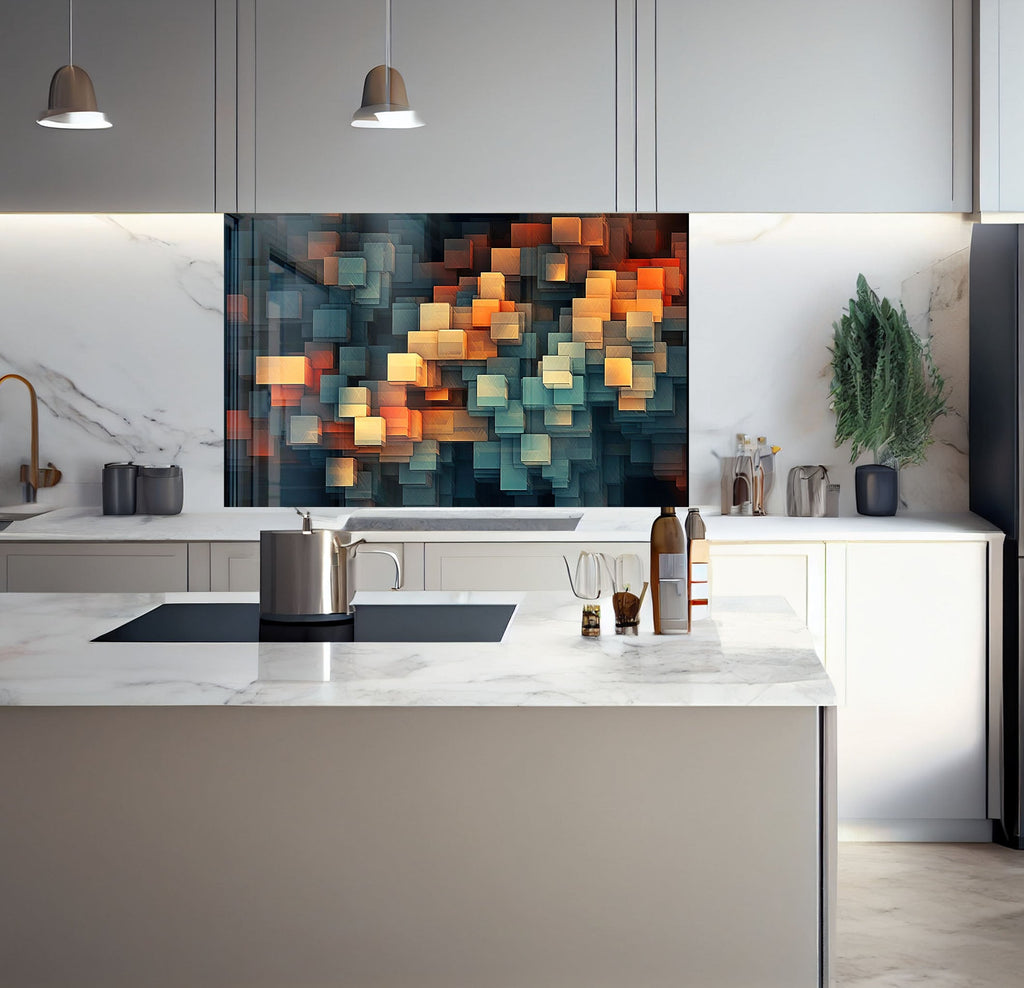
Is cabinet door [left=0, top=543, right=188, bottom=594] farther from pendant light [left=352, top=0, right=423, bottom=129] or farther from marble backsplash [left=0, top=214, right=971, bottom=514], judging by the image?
pendant light [left=352, top=0, right=423, bottom=129]

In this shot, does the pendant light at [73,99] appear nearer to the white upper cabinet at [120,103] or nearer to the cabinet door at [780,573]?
the white upper cabinet at [120,103]

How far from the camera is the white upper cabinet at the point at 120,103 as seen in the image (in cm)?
396

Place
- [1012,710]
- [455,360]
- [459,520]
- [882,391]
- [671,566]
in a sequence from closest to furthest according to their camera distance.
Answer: [671,566], [1012,710], [882,391], [459,520], [455,360]

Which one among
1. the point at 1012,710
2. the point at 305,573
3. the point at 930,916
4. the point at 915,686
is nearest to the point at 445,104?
the point at 305,573

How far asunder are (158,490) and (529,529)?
1328mm

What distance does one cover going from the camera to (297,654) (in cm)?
208

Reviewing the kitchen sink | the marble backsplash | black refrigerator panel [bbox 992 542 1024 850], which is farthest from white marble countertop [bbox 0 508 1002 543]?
the marble backsplash

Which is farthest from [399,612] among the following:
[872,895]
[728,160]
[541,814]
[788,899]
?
[728,160]

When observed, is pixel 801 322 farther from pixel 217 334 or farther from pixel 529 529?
pixel 217 334

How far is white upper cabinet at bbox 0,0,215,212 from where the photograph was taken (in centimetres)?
396

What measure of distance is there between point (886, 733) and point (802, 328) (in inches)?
58.4

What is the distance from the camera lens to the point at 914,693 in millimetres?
3680

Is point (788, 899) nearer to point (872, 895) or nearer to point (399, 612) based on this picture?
point (399, 612)

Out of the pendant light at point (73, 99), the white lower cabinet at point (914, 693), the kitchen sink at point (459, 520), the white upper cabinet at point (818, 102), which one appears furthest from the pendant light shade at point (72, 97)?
the white lower cabinet at point (914, 693)
